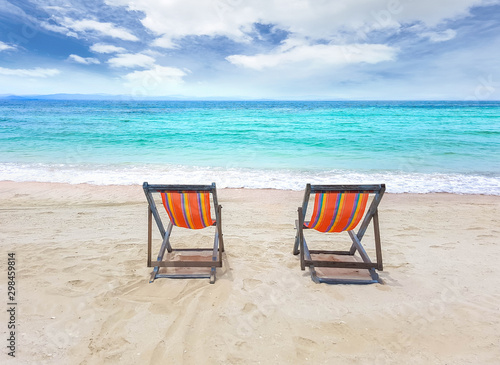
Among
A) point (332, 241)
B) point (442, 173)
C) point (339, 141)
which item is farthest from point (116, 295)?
point (339, 141)

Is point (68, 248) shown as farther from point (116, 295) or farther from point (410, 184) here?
point (410, 184)

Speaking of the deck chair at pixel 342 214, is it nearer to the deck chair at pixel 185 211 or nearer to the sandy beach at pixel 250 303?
the sandy beach at pixel 250 303

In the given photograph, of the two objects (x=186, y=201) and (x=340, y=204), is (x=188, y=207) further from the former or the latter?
(x=340, y=204)

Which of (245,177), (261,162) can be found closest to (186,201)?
(245,177)

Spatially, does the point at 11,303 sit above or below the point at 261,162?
Result: below

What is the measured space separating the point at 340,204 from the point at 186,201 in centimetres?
177

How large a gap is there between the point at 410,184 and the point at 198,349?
23.8 feet

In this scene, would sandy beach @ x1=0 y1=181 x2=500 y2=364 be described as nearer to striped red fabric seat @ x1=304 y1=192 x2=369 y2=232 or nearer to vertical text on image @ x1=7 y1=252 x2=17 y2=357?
vertical text on image @ x1=7 y1=252 x2=17 y2=357

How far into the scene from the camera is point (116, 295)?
9.70ft

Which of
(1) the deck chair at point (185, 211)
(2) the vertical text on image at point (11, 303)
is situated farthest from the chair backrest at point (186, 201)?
(2) the vertical text on image at point (11, 303)

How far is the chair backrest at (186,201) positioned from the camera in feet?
10.4

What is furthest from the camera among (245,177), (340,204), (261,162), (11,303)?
(261,162)

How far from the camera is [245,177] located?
27.9ft

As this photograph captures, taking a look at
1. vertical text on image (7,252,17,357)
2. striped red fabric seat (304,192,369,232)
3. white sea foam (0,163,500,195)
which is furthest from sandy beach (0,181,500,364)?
white sea foam (0,163,500,195)
